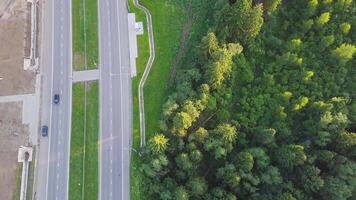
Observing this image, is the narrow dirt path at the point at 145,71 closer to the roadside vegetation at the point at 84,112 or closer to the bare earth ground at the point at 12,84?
the roadside vegetation at the point at 84,112

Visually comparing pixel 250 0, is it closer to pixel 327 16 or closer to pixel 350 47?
pixel 327 16

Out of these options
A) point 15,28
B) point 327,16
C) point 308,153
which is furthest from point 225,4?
point 15,28

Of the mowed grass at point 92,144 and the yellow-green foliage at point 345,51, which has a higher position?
the yellow-green foliage at point 345,51

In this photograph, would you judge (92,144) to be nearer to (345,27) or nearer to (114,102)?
(114,102)

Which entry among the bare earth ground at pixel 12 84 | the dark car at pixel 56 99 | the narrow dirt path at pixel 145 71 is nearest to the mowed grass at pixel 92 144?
the dark car at pixel 56 99

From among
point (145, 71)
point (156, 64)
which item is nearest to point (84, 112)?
point (145, 71)

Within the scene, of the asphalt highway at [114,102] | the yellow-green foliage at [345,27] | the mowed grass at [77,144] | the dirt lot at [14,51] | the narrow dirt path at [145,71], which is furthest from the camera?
the dirt lot at [14,51]
